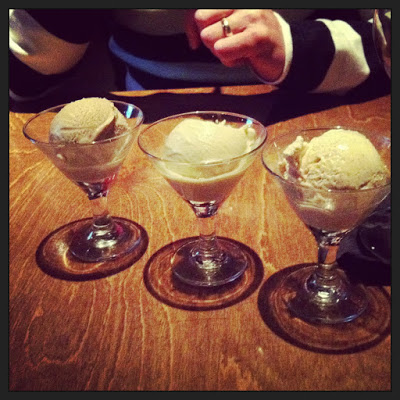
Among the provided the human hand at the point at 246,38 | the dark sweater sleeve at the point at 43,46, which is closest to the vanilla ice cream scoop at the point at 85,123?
the human hand at the point at 246,38

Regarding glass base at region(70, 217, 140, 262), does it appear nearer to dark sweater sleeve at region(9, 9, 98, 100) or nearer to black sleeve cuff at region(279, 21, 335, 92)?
black sleeve cuff at region(279, 21, 335, 92)

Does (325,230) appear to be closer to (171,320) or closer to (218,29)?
(171,320)

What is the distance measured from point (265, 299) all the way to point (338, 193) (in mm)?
234

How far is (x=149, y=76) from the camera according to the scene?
161 centimetres

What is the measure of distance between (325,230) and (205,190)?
0.20m

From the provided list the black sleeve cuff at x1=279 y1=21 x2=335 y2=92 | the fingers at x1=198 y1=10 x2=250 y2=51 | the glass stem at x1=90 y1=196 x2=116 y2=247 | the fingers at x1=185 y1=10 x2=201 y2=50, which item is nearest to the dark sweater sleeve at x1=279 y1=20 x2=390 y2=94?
the black sleeve cuff at x1=279 y1=21 x2=335 y2=92

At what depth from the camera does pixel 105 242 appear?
0.87 meters

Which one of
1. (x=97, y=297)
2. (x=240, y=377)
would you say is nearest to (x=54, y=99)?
(x=97, y=297)

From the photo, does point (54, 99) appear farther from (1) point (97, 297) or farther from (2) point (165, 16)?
(1) point (97, 297)

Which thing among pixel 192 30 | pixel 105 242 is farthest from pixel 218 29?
pixel 105 242

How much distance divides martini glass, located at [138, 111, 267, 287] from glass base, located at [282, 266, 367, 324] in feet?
0.32

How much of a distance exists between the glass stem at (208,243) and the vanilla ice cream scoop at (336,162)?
0.60ft

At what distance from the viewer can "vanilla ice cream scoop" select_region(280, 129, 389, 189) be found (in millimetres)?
609

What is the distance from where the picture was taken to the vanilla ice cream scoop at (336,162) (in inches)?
24.0
